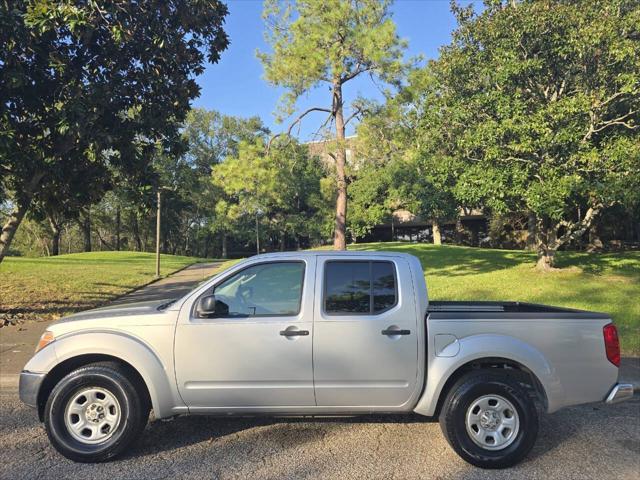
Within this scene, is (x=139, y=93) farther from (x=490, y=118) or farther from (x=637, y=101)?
(x=637, y=101)

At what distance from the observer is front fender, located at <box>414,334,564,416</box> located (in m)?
4.18

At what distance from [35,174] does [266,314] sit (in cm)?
781

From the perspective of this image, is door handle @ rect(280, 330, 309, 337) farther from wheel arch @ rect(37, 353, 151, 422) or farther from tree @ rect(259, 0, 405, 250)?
tree @ rect(259, 0, 405, 250)

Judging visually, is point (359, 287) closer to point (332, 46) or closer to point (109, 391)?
point (109, 391)

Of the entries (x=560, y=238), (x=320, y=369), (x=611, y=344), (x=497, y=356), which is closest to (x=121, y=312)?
(x=320, y=369)

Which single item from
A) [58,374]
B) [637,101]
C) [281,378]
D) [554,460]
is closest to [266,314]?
[281,378]

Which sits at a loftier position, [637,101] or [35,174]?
[637,101]

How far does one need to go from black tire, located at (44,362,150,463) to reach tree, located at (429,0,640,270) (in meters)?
11.3

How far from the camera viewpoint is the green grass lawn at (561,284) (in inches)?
425

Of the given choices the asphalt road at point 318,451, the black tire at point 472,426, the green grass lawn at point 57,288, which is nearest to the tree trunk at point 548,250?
the asphalt road at point 318,451

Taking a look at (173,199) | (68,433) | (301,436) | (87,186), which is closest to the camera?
(68,433)

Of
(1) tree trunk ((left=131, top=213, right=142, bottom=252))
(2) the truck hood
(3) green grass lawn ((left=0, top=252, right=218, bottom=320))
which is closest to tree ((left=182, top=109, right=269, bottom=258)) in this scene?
(1) tree trunk ((left=131, top=213, right=142, bottom=252))

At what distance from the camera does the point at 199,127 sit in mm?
50344

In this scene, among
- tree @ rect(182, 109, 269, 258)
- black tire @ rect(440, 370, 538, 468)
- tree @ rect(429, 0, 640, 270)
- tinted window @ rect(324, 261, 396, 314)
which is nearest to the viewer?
black tire @ rect(440, 370, 538, 468)
